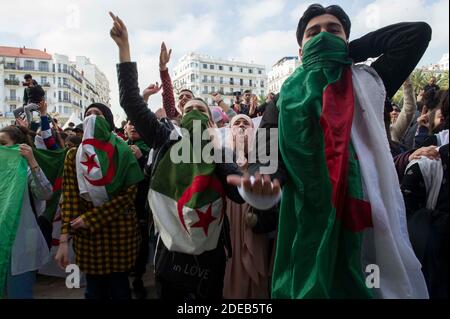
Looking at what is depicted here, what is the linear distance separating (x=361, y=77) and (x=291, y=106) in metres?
0.35

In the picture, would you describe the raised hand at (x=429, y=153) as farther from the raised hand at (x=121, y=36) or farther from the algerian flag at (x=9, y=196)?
the algerian flag at (x=9, y=196)

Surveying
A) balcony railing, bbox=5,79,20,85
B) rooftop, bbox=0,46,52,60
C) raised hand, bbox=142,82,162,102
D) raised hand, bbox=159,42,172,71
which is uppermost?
rooftop, bbox=0,46,52,60

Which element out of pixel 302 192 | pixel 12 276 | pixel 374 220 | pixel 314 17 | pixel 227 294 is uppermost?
pixel 314 17

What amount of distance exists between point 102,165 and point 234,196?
40.7 inches

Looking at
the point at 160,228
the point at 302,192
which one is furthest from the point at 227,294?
the point at 302,192

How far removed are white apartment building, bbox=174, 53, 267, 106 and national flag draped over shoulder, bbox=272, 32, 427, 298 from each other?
77821mm

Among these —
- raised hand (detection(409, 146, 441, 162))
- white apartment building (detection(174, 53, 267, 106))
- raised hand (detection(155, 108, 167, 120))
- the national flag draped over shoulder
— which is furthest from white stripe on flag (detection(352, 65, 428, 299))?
white apartment building (detection(174, 53, 267, 106))

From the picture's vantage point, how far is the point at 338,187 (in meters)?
1.29

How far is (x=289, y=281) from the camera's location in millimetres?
1357

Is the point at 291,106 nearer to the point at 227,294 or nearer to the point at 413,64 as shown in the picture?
the point at 413,64

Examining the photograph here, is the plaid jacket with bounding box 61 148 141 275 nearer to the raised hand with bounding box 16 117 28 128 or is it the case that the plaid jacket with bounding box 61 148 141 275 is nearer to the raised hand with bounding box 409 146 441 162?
the raised hand with bounding box 409 146 441 162

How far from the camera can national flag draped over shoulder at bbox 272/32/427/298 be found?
1.28 m
